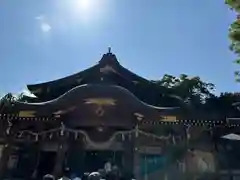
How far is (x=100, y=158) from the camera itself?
15.5 meters

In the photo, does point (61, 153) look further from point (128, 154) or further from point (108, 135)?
point (128, 154)

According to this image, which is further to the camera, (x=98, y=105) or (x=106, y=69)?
(x=106, y=69)

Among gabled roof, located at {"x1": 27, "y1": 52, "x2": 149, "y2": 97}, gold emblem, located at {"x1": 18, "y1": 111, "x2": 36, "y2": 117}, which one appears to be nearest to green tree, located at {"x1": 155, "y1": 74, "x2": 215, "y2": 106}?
gabled roof, located at {"x1": 27, "y1": 52, "x2": 149, "y2": 97}

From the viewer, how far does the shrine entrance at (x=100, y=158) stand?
15.3m

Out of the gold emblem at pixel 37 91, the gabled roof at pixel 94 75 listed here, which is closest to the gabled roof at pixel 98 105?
the gabled roof at pixel 94 75

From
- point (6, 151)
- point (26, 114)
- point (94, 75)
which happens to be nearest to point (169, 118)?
point (94, 75)

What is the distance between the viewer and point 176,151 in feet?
48.6

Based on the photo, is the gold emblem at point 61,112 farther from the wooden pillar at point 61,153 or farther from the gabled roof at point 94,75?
the gabled roof at point 94,75

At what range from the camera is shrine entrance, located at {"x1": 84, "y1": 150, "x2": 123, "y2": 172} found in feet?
50.1

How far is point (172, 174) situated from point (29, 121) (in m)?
6.97

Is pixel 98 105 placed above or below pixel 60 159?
above

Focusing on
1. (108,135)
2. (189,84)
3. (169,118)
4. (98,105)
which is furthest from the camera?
(189,84)

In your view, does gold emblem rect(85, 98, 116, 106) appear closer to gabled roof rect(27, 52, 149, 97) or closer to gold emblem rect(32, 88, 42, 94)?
gabled roof rect(27, 52, 149, 97)

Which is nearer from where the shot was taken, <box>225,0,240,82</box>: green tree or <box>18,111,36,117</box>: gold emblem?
<box>225,0,240,82</box>: green tree
